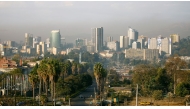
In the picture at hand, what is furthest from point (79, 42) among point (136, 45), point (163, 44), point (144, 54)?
point (144, 54)

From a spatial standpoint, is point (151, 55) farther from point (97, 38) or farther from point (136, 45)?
point (97, 38)

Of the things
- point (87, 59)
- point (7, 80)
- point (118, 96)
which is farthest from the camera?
point (87, 59)

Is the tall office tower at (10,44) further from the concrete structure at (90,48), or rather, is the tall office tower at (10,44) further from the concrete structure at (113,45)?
the concrete structure at (113,45)

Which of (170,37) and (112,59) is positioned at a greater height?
(170,37)

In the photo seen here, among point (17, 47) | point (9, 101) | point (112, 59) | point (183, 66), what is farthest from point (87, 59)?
point (9, 101)

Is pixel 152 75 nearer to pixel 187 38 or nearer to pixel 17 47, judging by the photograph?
pixel 187 38

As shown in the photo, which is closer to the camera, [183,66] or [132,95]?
[132,95]

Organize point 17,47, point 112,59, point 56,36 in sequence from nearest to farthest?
point 112,59 → point 17,47 → point 56,36

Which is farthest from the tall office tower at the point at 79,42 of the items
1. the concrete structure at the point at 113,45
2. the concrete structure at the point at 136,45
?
the concrete structure at the point at 136,45
